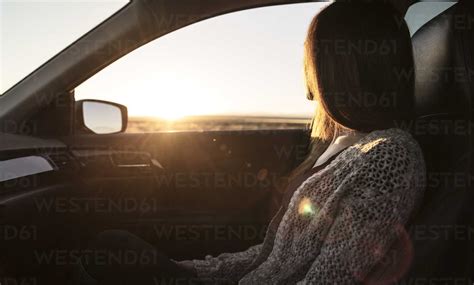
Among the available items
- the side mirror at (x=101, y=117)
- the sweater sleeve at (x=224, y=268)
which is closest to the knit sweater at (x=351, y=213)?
the sweater sleeve at (x=224, y=268)

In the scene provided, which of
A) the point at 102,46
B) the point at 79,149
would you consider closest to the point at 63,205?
the point at 79,149

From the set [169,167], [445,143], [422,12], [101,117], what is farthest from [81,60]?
[445,143]

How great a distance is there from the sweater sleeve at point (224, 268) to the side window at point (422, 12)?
0.99 metres

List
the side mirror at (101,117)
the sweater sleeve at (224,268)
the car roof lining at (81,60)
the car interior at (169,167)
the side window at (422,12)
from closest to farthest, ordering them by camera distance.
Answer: the car interior at (169,167) < the side window at (422,12) < the sweater sleeve at (224,268) < the car roof lining at (81,60) < the side mirror at (101,117)

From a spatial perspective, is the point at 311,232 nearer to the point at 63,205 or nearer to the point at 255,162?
the point at 63,205

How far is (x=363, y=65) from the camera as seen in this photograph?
6.02 feet

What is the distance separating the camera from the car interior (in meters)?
1.77

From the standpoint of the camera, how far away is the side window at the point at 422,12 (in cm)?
203

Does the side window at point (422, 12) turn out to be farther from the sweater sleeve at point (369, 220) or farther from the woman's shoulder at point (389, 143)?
the sweater sleeve at point (369, 220)

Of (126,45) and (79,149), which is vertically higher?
(126,45)

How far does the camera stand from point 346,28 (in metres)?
1.87

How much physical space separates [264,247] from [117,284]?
49 centimetres

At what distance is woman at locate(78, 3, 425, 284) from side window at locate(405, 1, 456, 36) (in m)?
0.20

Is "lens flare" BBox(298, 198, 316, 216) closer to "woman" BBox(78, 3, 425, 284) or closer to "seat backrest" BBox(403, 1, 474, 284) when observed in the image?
"woman" BBox(78, 3, 425, 284)
